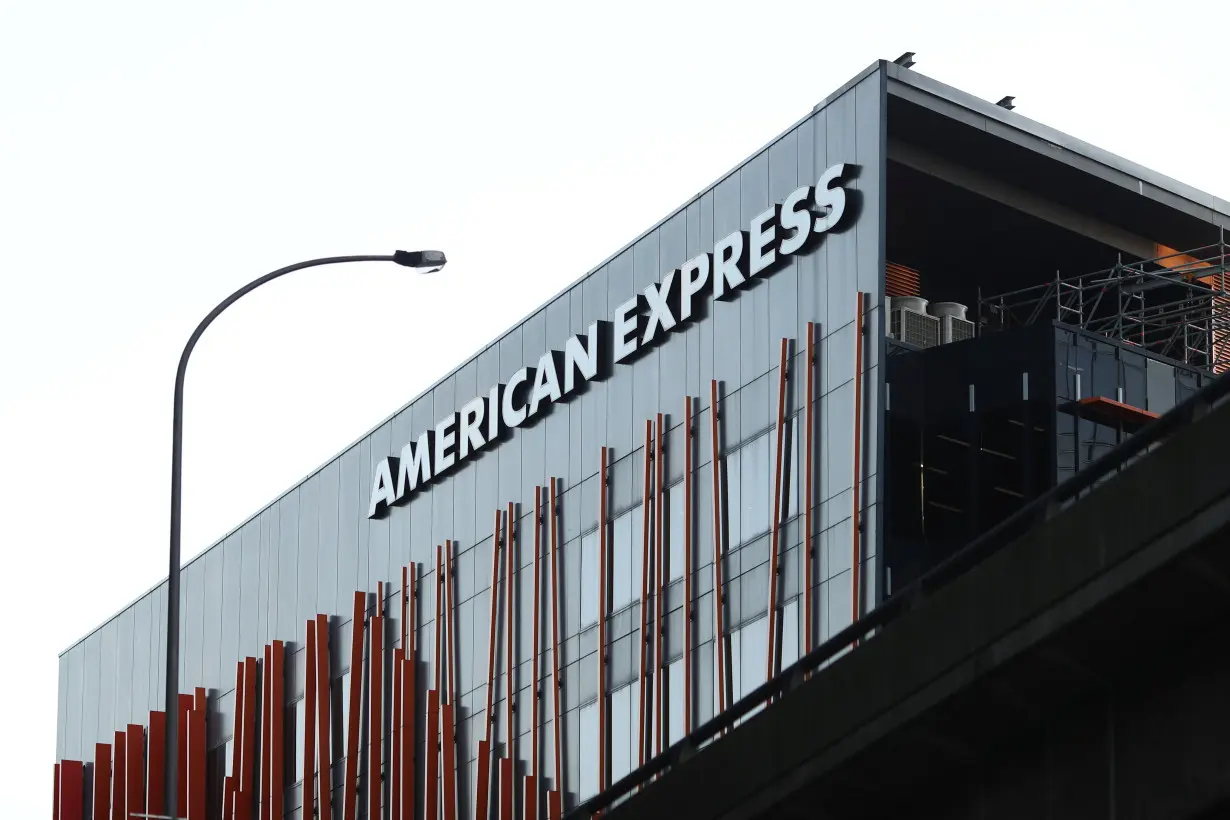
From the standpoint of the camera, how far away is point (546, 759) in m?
46.4

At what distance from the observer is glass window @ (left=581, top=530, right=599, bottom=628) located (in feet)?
150

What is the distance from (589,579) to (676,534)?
11.0 feet

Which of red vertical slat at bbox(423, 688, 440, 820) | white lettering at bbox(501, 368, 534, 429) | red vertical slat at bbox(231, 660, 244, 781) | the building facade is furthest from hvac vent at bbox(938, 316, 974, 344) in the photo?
red vertical slat at bbox(231, 660, 244, 781)

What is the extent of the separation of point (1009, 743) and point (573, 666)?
29937 mm

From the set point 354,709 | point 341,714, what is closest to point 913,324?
point 354,709

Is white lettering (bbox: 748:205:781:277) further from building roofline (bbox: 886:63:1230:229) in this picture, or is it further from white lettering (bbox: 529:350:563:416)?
white lettering (bbox: 529:350:563:416)

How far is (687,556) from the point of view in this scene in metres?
42.7

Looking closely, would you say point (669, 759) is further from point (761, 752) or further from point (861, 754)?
point (861, 754)

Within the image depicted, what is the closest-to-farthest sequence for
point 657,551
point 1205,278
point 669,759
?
point 669,759 → point 657,551 → point 1205,278

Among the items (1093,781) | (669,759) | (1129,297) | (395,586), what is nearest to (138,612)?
(395,586)

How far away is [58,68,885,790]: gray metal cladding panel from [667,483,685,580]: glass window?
489 millimetres

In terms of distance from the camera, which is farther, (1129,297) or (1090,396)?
(1129,297)

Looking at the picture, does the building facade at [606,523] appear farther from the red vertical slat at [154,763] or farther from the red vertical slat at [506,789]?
the red vertical slat at [154,763]

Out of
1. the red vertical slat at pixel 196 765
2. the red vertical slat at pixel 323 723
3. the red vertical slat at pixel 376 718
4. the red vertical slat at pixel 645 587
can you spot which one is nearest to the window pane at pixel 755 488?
the red vertical slat at pixel 645 587
